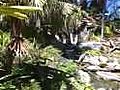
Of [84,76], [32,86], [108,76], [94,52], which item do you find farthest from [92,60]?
[32,86]

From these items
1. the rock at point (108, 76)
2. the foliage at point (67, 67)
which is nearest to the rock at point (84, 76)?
the foliage at point (67, 67)

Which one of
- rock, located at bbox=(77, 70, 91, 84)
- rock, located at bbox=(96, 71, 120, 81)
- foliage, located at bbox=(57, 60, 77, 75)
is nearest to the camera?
foliage, located at bbox=(57, 60, 77, 75)

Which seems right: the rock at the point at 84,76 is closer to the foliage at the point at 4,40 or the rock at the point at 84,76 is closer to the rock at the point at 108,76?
the rock at the point at 108,76

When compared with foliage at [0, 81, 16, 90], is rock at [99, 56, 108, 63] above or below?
below

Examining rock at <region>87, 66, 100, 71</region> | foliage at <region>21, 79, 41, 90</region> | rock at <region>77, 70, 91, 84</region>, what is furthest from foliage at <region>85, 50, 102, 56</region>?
foliage at <region>21, 79, 41, 90</region>

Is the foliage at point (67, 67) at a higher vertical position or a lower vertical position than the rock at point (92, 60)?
higher

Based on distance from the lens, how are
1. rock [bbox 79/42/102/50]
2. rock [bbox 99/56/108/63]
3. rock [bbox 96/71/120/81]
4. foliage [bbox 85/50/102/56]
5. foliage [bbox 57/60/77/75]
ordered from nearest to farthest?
foliage [bbox 57/60/77/75] < rock [bbox 96/71/120/81] < rock [bbox 99/56/108/63] < foliage [bbox 85/50/102/56] < rock [bbox 79/42/102/50]

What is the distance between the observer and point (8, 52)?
10203 mm

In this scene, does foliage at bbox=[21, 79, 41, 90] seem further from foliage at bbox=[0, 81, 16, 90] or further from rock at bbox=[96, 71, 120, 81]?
rock at bbox=[96, 71, 120, 81]

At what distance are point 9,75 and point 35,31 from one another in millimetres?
5173

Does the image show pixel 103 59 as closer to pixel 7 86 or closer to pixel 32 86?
pixel 32 86

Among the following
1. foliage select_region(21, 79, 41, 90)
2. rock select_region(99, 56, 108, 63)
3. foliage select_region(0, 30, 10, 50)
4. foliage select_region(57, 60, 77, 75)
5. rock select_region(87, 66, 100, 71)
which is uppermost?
A: foliage select_region(0, 30, 10, 50)

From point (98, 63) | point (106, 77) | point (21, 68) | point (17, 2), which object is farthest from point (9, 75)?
point (98, 63)

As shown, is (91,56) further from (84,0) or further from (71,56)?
(84,0)
